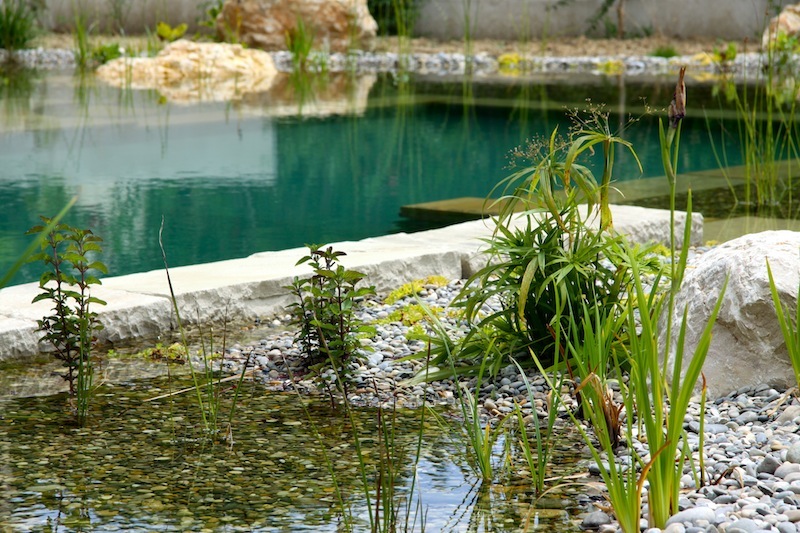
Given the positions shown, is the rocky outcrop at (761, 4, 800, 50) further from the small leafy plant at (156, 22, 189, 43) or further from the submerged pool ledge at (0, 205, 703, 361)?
the submerged pool ledge at (0, 205, 703, 361)

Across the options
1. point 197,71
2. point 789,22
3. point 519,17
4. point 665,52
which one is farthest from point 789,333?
point 519,17

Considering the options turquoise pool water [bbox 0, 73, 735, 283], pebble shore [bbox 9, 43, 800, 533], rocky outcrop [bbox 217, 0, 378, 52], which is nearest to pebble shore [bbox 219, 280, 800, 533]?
pebble shore [bbox 9, 43, 800, 533]

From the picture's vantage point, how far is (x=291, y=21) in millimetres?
15648

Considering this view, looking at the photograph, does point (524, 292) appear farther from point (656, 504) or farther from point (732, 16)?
point (732, 16)

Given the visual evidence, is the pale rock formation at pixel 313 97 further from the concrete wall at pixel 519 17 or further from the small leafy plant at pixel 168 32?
the concrete wall at pixel 519 17

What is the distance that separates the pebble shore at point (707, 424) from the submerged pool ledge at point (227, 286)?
151 mm

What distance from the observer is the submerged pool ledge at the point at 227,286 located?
330 centimetres

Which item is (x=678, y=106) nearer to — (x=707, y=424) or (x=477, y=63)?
(x=707, y=424)

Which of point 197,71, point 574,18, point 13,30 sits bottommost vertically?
point 197,71

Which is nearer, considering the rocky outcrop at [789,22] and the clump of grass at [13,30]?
the clump of grass at [13,30]

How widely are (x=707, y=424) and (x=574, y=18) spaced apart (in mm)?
15599

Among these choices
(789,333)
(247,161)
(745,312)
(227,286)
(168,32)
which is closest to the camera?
(789,333)

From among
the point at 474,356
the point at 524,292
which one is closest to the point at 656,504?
the point at 524,292

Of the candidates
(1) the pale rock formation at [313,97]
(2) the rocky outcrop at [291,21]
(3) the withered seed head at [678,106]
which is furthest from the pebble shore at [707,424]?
(2) the rocky outcrop at [291,21]
